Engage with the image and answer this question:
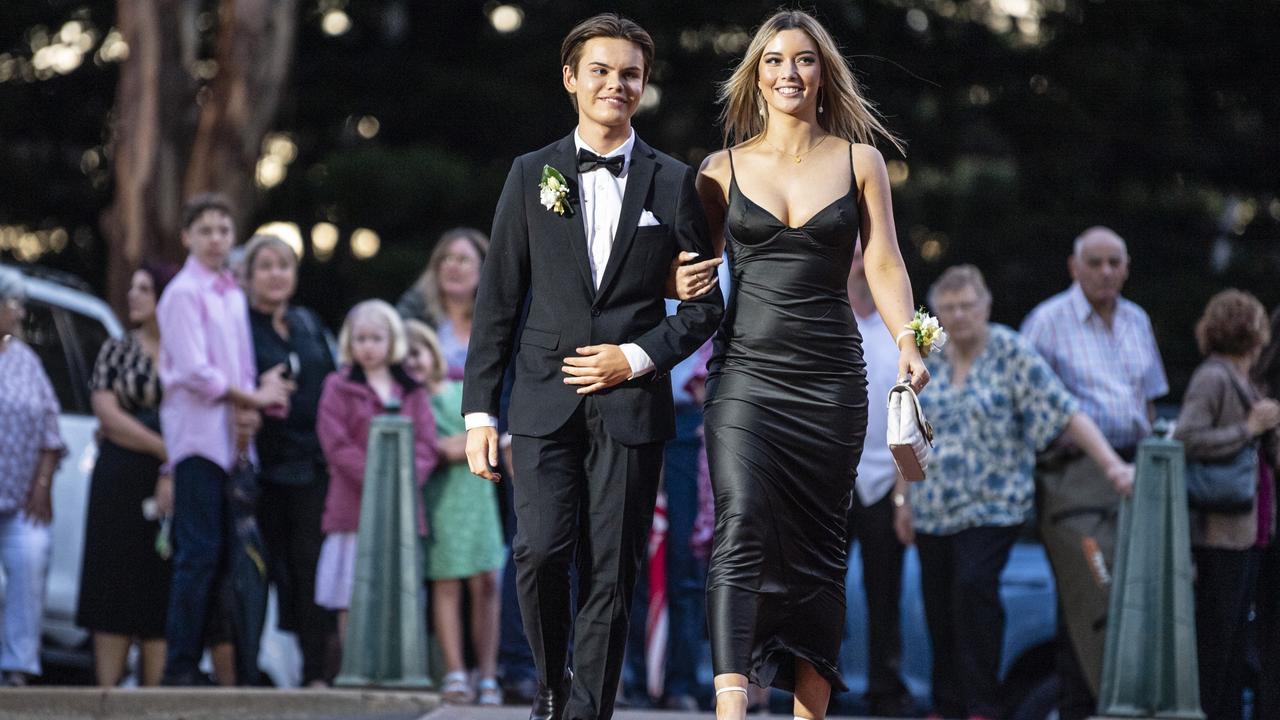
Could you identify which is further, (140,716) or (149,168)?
(149,168)

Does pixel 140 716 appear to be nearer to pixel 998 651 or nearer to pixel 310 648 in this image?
pixel 310 648

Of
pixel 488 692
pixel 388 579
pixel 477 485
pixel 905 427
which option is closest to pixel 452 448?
pixel 477 485

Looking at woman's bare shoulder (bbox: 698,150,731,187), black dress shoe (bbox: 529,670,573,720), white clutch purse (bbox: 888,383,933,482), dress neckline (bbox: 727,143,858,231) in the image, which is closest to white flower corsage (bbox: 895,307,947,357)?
white clutch purse (bbox: 888,383,933,482)

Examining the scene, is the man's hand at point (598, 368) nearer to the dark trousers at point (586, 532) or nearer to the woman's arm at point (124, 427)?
the dark trousers at point (586, 532)

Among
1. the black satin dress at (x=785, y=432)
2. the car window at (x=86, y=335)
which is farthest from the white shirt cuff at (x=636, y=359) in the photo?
the car window at (x=86, y=335)

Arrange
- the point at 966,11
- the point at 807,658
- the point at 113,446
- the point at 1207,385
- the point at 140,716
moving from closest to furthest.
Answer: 1. the point at 807,658
2. the point at 140,716
3. the point at 1207,385
4. the point at 113,446
5. the point at 966,11

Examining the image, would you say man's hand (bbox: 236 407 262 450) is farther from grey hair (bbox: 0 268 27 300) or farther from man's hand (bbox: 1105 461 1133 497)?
man's hand (bbox: 1105 461 1133 497)

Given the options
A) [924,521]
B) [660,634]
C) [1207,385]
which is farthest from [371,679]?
[1207,385]

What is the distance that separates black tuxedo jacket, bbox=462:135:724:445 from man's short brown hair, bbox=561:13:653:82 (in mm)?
266

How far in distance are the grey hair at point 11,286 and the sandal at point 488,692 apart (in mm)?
3002

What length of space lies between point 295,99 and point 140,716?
12.9 m

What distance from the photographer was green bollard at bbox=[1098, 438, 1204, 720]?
7.44m

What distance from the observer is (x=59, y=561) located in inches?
376

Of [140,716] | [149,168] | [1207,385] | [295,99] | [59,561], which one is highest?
[295,99]
